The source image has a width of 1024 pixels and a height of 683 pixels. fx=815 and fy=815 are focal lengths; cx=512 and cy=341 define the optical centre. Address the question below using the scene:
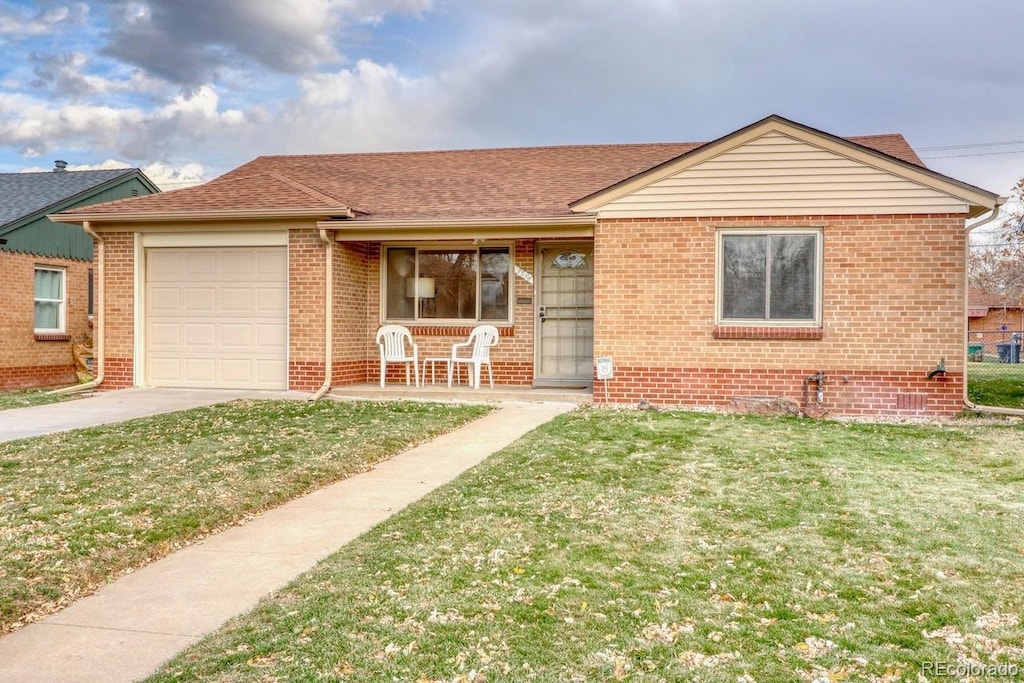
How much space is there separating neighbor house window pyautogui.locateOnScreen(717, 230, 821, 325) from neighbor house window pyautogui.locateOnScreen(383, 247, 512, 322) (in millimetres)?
3680

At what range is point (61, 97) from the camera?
64.1 feet

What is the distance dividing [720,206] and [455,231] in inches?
153

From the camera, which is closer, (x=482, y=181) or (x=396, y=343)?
(x=396, y=343)

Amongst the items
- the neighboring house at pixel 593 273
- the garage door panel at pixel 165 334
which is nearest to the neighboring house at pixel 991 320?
the neighboring house at pixel 593 273

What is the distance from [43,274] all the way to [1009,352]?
1133 inches

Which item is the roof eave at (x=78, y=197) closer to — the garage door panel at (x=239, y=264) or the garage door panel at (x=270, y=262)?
the garage door panel at (x=239, y=264)

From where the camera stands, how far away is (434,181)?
1448 cm

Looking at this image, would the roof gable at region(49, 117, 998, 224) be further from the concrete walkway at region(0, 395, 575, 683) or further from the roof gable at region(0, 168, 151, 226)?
the concrete walkway at region(0, 395, 575, 683)

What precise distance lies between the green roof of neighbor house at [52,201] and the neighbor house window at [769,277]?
43.8ft

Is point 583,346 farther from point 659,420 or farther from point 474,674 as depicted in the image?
point 474,674

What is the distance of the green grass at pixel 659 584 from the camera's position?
313 cm

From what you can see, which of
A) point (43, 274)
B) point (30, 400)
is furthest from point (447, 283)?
point (43, 274)

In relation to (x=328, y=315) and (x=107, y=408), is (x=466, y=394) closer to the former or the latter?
(x=328, y=315)

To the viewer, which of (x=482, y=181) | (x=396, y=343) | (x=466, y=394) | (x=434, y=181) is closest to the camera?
(x=466, y=394)
